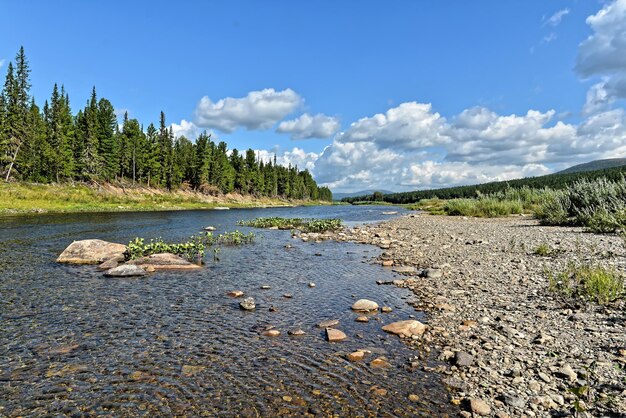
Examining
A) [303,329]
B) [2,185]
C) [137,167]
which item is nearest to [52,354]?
[303,329]

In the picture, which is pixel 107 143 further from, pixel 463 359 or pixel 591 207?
pixel 463 359

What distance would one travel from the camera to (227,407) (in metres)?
6.17

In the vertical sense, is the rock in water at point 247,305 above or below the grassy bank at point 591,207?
below

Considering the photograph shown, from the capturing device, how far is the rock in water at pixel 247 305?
1140 cm

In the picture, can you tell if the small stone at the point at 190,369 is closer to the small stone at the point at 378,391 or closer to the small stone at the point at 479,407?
the small stone at the point at 378,391

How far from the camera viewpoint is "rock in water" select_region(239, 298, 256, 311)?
11398 mm

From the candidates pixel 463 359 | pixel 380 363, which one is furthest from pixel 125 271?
pixel 463 359

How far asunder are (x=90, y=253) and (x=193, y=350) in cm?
1345

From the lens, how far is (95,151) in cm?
8269

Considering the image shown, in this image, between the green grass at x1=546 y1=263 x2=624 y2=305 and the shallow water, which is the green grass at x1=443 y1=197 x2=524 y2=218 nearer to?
the shallow water

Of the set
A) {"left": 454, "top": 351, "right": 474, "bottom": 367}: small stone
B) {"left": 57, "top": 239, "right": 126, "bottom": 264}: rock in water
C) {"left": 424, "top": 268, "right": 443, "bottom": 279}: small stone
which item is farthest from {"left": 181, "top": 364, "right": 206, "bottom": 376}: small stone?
{"left": 57, "top": 239, "right": 126, "bottom": 264}: rock in water

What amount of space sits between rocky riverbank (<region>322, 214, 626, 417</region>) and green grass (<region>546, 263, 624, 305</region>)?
0.88 feet

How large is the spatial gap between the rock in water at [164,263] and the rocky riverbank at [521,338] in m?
10.1

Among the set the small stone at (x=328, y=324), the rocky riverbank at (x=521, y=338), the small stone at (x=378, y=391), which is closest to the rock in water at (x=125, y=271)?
the small stone at (x=328, y=324)
